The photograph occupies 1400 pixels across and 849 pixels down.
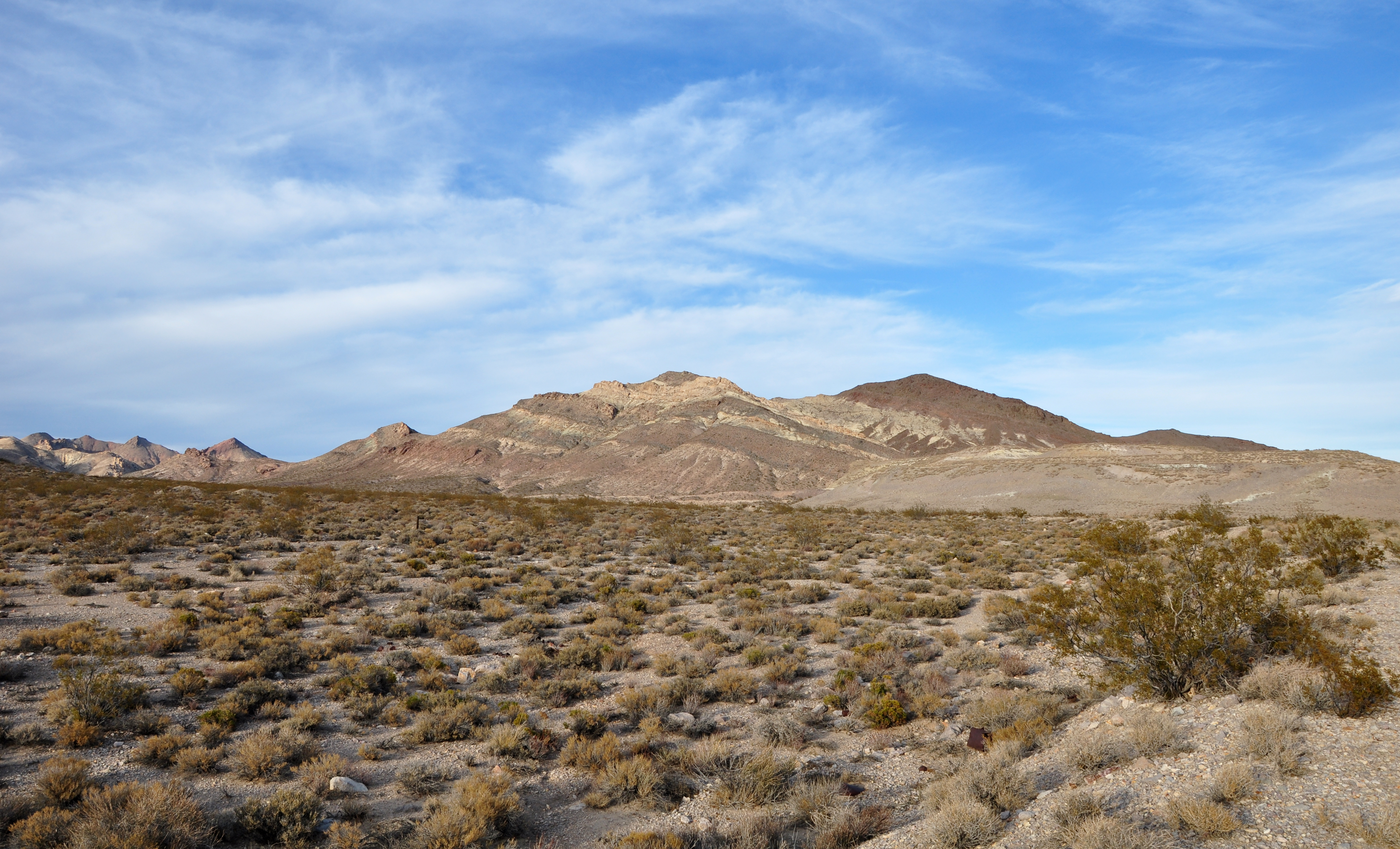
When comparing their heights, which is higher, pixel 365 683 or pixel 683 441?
pixel 683 441

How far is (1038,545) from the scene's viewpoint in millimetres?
25234

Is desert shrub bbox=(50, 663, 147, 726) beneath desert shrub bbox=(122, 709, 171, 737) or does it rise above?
above

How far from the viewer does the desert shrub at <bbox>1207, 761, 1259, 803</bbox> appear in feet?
18.3

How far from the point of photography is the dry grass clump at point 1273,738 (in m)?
5.92

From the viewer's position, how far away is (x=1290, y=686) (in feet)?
23.6

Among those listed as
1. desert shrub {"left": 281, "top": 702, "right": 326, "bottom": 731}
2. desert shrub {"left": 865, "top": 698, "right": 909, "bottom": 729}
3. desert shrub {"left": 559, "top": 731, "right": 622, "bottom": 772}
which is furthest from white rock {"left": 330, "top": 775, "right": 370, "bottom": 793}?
desert shrub {"left": 865, "top": 698, "right": 909, "bottom": 729}

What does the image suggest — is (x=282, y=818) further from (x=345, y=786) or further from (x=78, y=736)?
(x=78, y=736)

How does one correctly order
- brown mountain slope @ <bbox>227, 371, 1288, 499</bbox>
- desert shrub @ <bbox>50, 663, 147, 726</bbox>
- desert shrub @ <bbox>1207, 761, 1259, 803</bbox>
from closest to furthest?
desert shrub @ <bbox>1207, 761, 1259, 803</bbox> → desert shrub @ <bbox>50, 663, 147, 726</bbox> → brown mountain slope @ <bbox>227, 371, 1288, 499</bbox>

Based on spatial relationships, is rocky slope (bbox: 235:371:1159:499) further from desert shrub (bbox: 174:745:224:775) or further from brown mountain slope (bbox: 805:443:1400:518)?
desert shrub (bbox: 174:745:224:775)

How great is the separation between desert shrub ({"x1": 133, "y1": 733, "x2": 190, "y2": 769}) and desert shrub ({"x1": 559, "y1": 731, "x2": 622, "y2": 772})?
14.2 ft

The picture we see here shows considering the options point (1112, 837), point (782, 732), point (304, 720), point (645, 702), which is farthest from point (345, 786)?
point (1112, 837)

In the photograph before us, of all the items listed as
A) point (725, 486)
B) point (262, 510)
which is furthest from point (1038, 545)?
point (725, 486)

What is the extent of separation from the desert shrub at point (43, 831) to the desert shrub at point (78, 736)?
1.92 metres

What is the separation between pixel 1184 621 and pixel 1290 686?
56.3 inches
